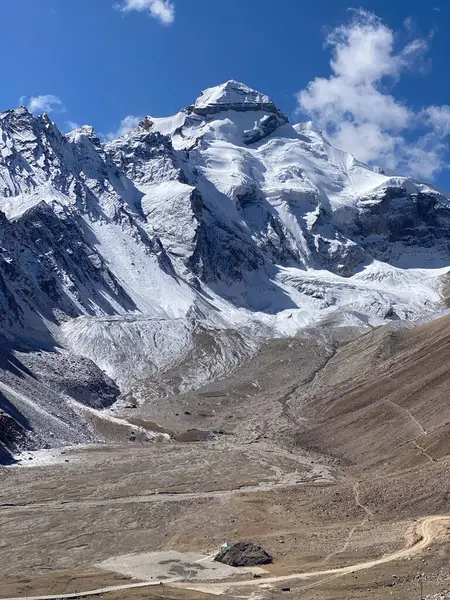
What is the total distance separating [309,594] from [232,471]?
137 ft

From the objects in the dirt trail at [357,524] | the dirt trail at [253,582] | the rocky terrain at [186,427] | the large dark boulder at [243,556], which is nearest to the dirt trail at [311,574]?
the dirt trail at [253,582]

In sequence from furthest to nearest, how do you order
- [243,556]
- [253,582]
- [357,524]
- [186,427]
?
[186,427], [357,524], [243,556], [253,582]

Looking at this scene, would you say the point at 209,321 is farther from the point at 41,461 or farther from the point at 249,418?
the point at 41,461

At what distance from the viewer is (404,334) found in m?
130

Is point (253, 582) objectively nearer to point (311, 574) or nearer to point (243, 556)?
point (311, 574)

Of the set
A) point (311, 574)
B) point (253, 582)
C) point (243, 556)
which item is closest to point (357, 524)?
point (243, 556)

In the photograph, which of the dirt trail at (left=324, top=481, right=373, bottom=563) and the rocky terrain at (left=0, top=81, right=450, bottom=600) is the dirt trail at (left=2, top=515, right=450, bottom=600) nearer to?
the rocky terrain at (left=0, top=81, right=450, bottom=600)

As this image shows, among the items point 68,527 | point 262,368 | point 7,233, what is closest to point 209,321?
point 262,368

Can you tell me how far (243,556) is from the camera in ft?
121

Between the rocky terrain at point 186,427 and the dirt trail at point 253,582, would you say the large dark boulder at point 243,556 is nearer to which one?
the rocky terrain at point 186,427

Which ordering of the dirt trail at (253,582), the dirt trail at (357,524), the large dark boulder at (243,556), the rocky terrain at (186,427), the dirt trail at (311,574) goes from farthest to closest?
the rocky terrain at (186,427) < the dirt trail at (357,524) < the large dark boulder at (243,556) < the dirt trail at (311,574) < the dirt trail at (253,582)

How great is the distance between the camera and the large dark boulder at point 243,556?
36.7 m

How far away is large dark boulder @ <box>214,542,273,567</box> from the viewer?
3666 cm

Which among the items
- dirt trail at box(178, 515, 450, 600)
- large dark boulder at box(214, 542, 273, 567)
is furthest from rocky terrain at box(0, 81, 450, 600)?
large dark boulder at box(214, 542, 273, 567)
